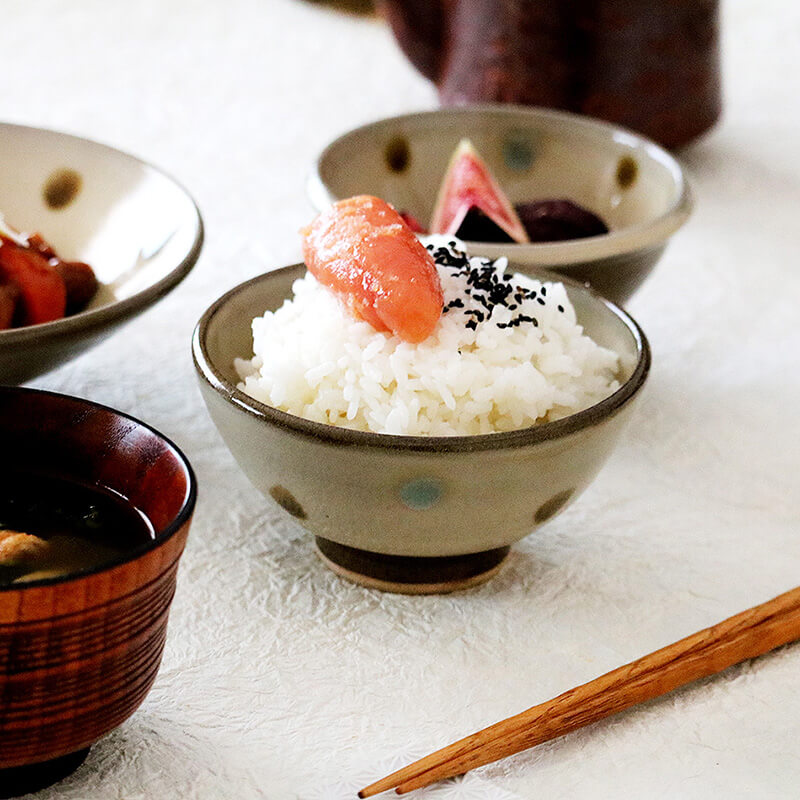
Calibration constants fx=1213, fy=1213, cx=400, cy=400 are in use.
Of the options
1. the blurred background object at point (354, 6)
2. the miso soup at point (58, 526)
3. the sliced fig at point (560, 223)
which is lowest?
the blurred background object at point (354, 6)

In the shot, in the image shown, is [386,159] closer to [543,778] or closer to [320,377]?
[320,377]

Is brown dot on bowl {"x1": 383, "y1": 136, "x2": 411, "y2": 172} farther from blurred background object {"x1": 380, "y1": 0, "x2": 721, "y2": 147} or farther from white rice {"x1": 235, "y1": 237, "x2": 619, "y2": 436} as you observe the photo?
white rice {"x1": 235, "y1": 237, "x2": 619, "y2": 436}

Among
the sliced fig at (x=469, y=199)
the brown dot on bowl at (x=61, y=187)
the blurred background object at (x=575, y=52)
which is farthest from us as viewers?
the blurred background object at (x=575, y=52)

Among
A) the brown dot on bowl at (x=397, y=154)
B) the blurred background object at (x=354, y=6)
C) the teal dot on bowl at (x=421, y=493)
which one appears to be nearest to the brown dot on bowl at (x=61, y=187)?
the brown dot on bowl at (x=397, y=154)

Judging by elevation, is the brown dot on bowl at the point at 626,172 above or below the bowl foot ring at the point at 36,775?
below

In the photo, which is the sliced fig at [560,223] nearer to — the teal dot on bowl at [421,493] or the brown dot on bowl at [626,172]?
the brown dot on bowl at [626,172]

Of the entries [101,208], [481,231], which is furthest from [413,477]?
[101,208]

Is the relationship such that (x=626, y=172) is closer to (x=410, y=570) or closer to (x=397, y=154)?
(x=397, y=154)
